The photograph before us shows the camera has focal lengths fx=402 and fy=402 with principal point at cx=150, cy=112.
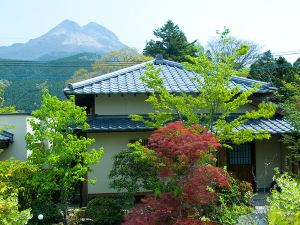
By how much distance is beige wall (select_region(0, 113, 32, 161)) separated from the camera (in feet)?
56.4

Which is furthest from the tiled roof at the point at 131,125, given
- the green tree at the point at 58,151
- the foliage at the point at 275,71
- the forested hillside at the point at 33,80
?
the forested hillside at the point at 33,80

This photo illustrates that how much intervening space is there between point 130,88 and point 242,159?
17.1 ft

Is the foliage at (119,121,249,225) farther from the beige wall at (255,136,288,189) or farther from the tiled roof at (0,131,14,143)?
the tiled roof at (0,131,14,143)

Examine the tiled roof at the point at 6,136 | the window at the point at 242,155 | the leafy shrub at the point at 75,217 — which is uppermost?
the tiled roof at the point at 6,136

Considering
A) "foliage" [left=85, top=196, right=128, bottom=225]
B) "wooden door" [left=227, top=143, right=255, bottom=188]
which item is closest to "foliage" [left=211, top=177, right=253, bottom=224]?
"foliage" [left=85, top=196, right=128, bottom=225]

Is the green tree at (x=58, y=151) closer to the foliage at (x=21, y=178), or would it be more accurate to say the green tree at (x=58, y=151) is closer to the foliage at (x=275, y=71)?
the foliage at (x=21, y=178)

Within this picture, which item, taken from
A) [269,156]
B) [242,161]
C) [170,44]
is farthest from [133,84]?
[170,44]

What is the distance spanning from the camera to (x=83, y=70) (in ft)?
173

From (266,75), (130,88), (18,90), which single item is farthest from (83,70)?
(130,88)

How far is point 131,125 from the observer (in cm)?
1406

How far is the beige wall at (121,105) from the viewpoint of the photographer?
15164 mm

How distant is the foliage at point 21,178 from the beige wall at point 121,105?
4.43 meters

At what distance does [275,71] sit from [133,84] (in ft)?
65.9

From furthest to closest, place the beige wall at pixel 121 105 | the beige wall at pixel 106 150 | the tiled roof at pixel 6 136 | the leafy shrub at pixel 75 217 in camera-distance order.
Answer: the tiled roof at pixel 6 136
the beige wall at pixel 121 105
the beige wall at pixel 106 150
the leafy shrub at pixel 75 217
